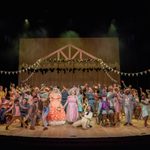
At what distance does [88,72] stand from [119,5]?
487 cm

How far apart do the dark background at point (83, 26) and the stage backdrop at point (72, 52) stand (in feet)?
1.35

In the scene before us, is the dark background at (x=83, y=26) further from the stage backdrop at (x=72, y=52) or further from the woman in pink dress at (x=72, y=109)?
the woman in pink dress at (x=72, y=109)

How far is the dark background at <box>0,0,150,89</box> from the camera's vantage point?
15.7 metres

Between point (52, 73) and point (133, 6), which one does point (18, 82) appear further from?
point (133, 6)

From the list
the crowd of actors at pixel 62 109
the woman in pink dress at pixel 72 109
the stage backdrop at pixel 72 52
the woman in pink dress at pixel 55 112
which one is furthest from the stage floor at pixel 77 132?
the stage backdrop at pixel 72 52

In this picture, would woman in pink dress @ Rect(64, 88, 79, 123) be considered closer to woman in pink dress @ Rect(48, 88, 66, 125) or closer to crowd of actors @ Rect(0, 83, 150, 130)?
crowd of actors @ Rect(0, 83, 150, 130)

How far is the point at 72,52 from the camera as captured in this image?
18.1m

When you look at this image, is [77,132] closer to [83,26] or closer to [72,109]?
[72,109]

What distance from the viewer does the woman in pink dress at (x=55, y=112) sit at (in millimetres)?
10820

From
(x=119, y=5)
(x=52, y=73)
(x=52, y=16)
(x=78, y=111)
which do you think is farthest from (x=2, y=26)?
(x=78, y=111)

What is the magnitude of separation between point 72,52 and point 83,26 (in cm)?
193

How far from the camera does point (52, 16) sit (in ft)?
55.9

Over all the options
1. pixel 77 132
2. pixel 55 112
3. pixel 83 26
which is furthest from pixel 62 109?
pixel 83 26

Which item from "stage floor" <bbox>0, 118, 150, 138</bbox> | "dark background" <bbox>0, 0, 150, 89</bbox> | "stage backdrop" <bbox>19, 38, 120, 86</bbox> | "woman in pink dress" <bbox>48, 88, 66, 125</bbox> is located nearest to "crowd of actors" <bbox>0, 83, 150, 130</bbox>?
"woman in pink dress" <bbox>48, 88, 66, 125</bbox>
